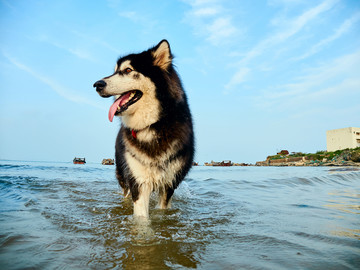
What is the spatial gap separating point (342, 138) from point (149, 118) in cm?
6279

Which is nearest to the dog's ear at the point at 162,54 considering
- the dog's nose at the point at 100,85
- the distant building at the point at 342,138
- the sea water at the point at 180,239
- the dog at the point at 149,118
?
the dog at the point at 149,118

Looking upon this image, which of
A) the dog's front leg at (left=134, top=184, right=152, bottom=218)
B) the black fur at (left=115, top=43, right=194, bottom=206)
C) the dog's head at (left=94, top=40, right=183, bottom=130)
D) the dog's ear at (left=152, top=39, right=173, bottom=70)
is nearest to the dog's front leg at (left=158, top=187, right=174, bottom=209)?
the black fur at (left=115, top=43, right=194, bottom=206)

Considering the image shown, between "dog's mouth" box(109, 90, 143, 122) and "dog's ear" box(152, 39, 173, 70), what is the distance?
541 millimetres

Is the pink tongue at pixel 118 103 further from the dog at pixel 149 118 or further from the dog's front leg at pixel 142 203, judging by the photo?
the dog's front leg at pixel 142 203

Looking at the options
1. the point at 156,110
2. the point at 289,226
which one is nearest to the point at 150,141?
A: the point at 156,110

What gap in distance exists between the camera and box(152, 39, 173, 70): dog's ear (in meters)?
3.30

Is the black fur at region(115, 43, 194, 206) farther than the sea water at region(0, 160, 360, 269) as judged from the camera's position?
Yes

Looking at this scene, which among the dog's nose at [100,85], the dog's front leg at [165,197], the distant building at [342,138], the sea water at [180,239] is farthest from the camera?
the distant building at [342,138]

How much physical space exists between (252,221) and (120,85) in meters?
2.52

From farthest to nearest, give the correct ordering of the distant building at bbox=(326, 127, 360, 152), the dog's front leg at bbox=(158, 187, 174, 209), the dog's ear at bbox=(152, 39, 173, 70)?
the distant building at bbox=(326, 127, 360, 152), the dog's front leg at bbox=(158, 187, 174, 209), the dog's ear at bbox=(152, 39, 173, 70)

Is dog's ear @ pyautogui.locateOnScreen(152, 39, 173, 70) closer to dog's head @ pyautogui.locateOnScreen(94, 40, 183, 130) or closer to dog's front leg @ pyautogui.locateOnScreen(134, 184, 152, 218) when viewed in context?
dog's head @ pyautogui.locateOnScreen(94, 40, 183, 130)

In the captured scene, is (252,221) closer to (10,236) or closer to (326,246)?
(326,246)

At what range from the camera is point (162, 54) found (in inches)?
131

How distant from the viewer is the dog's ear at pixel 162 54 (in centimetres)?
330
